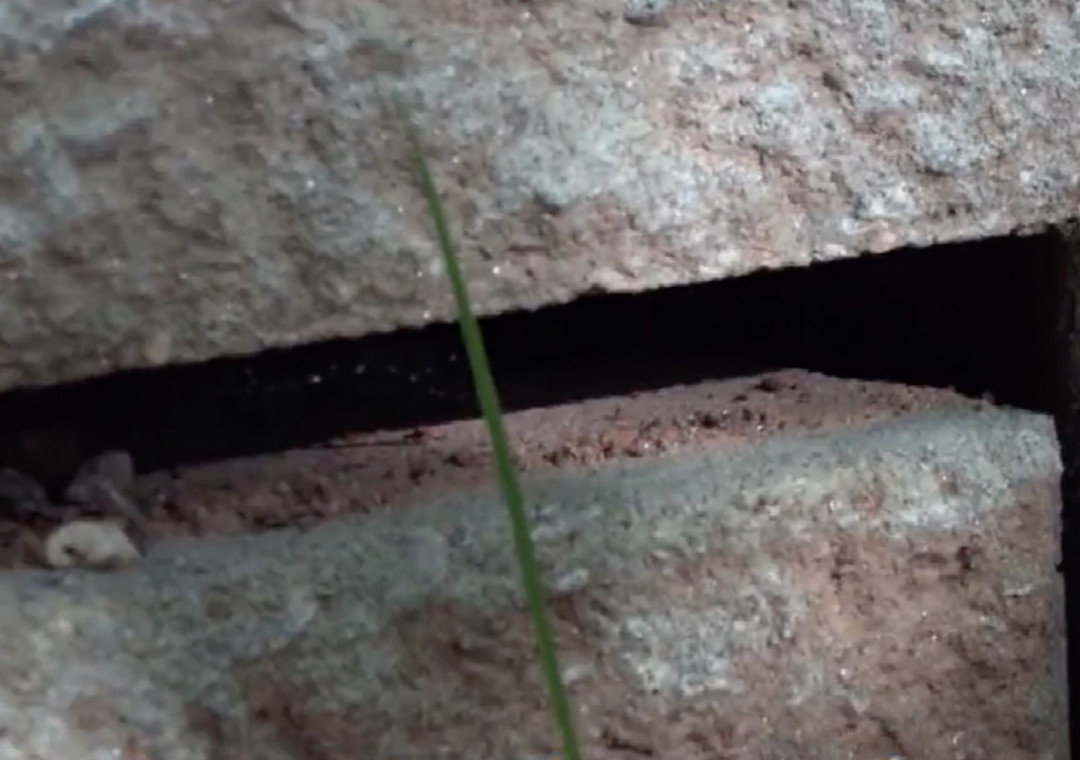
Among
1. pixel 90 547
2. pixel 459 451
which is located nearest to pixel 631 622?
pixel 459 451

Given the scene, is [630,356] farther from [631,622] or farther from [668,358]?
[631,622]

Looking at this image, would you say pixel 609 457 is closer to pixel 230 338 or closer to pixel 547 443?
pixel 547 443

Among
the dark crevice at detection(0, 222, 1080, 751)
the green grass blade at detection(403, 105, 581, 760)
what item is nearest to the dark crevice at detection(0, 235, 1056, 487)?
the dark crevice at detection(0, 222, 1080, 751)

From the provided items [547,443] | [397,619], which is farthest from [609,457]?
[397,619]

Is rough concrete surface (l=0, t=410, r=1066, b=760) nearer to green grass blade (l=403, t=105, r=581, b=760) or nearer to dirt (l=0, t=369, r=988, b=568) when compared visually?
dirt (l=0, t=369, r=988, b=568)

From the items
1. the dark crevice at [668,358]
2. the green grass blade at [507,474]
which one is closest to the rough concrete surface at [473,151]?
the dark crevice at [668,358]
